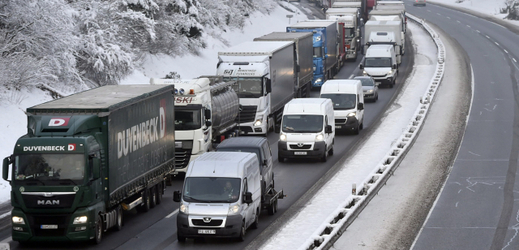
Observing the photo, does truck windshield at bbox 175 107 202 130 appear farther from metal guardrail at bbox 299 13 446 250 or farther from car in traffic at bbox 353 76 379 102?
car in traffic at bbox 353 76 379 102

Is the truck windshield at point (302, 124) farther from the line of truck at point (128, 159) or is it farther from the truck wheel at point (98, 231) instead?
the truck wheel at point (98, 231)

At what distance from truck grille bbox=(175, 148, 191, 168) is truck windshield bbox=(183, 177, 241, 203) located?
744 cm

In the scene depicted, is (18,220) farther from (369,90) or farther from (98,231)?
(369,90)

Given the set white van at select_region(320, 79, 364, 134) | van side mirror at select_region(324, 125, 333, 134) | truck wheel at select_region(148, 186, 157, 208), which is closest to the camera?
truck wheel at select_region(148, 186, 157, 208)

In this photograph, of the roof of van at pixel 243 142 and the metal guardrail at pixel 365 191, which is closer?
the metal guardrail at pixel 365 191

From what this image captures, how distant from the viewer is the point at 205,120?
2848 centimetres

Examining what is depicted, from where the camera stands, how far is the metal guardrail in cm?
1922

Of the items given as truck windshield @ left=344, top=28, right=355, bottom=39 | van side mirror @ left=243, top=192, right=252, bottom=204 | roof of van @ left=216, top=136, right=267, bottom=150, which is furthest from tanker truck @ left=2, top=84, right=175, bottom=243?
truck windshield @ left=344, top=28, right=355, bottom=39

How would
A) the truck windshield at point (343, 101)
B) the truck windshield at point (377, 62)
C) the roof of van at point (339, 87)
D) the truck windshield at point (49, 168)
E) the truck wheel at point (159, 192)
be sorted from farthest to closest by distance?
the truck windshield at point (377, 62), the roof of van at point (339, 87), the truck windshield at point (343, 101), the truck wheel at point (159, 192), the truck windshield at point (49, 168)

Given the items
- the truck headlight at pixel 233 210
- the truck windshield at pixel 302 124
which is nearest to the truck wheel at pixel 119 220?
the truck headlight at pixel 233 210

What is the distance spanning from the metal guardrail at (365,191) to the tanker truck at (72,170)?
5.22m

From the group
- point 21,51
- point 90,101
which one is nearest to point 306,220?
point 90,101

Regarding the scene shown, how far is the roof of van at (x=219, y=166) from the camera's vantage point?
20297 mm

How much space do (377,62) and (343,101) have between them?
16.6 meters
